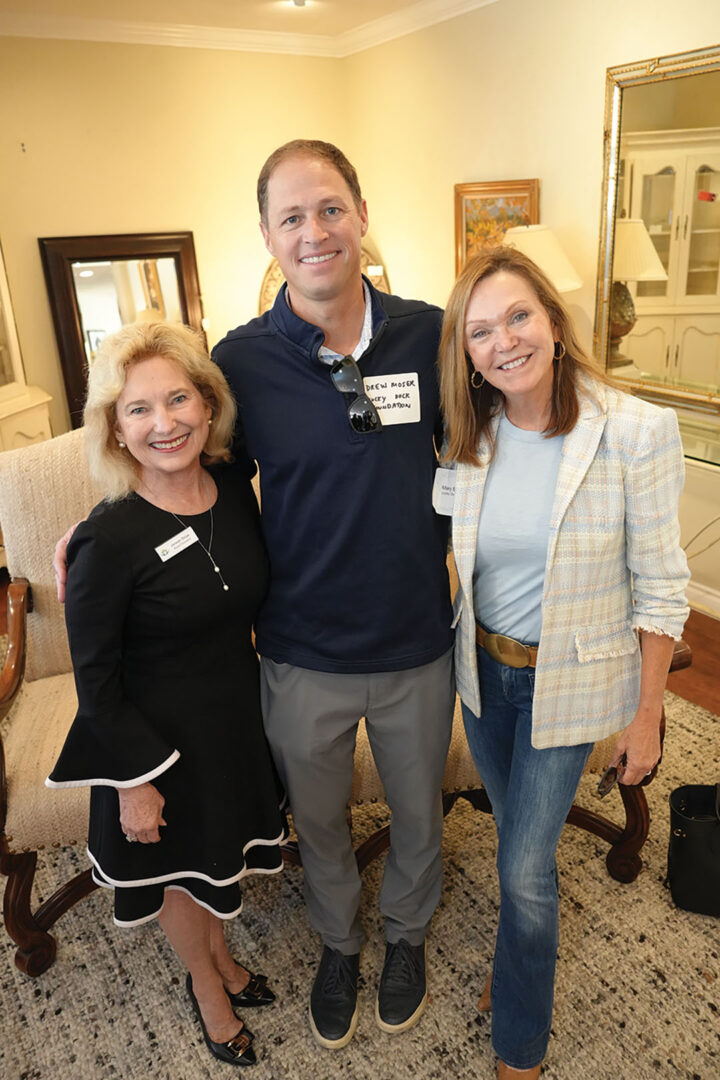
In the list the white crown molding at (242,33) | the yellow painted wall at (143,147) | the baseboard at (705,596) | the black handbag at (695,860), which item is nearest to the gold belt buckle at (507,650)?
the black handbag at (695,860)

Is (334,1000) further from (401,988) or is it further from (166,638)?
(166,638)

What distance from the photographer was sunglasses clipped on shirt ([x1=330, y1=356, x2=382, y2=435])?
58.9 inches

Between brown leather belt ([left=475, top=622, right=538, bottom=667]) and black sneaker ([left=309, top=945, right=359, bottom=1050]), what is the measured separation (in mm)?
848

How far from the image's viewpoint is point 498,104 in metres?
4.38

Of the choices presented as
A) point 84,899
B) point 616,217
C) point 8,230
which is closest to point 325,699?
point 84,899

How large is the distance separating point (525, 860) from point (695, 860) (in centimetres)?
74

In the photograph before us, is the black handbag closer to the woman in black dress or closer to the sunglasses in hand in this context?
the sunglasses in hand

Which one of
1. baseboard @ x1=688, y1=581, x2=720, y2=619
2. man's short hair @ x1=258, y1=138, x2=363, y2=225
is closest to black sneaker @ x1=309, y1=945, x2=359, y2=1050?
man's short hair @ x1=258, y1=138, x2=363, y2=225

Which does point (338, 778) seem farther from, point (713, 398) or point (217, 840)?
point (713, 398)

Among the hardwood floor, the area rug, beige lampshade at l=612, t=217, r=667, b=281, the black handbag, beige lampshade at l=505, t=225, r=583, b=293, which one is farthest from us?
beige lampshade at l=505, t=225, r=583, b=293

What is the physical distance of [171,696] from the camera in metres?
1.52

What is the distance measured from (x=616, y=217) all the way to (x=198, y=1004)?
11.8ft

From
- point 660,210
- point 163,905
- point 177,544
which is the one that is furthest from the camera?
point 660,210

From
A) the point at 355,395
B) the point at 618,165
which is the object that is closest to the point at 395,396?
the point at 355,395
